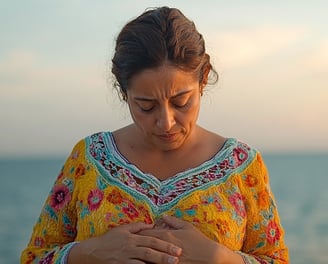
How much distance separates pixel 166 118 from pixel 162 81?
112 millimetres

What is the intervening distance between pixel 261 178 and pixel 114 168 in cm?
49

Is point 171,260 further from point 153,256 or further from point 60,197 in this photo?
point 60,197

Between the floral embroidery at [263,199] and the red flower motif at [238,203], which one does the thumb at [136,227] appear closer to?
the red flower motif at [238,203]

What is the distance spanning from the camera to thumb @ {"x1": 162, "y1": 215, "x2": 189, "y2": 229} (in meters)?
2.96

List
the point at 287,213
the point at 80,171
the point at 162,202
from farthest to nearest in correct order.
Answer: the point at 287,213, the point at 80,171, the point at 162,202

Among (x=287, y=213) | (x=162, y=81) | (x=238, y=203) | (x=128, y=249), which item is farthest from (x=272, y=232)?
(x=287, y=213)

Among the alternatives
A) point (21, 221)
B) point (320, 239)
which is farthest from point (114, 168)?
point (21, 221)

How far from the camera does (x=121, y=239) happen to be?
9.58 feet

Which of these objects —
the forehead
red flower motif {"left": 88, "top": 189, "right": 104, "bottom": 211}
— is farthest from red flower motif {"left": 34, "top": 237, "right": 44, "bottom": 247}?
the forehead

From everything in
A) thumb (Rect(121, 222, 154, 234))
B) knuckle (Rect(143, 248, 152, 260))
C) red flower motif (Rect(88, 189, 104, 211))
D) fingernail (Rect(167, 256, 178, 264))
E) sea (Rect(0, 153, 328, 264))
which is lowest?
fingernail (Rect(167, 256, 178, 264))

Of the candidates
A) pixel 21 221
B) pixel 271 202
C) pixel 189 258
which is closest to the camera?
pixel 189 258

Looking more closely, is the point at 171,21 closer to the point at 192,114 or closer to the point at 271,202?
the point at 192,114

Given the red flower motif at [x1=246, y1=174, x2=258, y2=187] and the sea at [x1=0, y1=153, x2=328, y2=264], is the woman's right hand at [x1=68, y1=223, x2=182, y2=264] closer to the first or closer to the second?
the red flower motif at [x1=246, y1=174, x2=258, y2=187]

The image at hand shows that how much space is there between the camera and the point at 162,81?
2.88m
